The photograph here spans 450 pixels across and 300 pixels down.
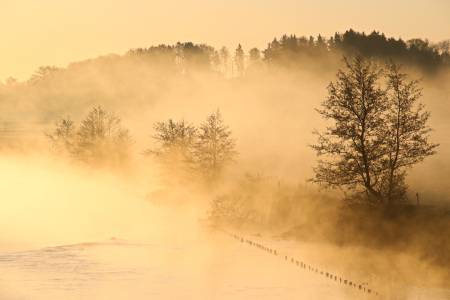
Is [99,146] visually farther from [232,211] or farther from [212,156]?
[232,211]

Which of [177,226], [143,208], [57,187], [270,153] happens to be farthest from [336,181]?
[57,187]

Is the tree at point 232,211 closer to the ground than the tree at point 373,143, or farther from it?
closer to the ground

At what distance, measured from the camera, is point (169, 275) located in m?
65.4

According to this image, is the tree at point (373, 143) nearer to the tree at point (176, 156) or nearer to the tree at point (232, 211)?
the tree at point (232, 211)

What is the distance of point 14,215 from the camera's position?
137m

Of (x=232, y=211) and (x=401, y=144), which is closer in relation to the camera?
(x=401, y=144)

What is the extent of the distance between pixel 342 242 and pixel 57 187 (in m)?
97.2

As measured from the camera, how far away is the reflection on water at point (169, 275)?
179 feet

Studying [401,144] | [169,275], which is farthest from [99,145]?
[401,144]

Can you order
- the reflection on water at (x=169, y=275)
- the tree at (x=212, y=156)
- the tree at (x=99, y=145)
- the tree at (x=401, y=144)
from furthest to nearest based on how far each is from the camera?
the tree at (x=99, y=145) < the tree at (x=212, y=156) < the tree at (x=401, y=144) < the reflection on water at (x=169, y=275)

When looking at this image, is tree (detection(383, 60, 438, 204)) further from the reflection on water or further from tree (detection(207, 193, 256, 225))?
tree (detection(207, 193, 256, 225))

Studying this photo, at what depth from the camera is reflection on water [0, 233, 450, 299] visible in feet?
179

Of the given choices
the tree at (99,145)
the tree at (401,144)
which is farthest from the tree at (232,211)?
the tree at (99,145)

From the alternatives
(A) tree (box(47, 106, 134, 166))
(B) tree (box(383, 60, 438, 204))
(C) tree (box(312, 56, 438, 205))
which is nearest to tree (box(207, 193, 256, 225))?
(C) tree (box(312, 56, 438, 205))
